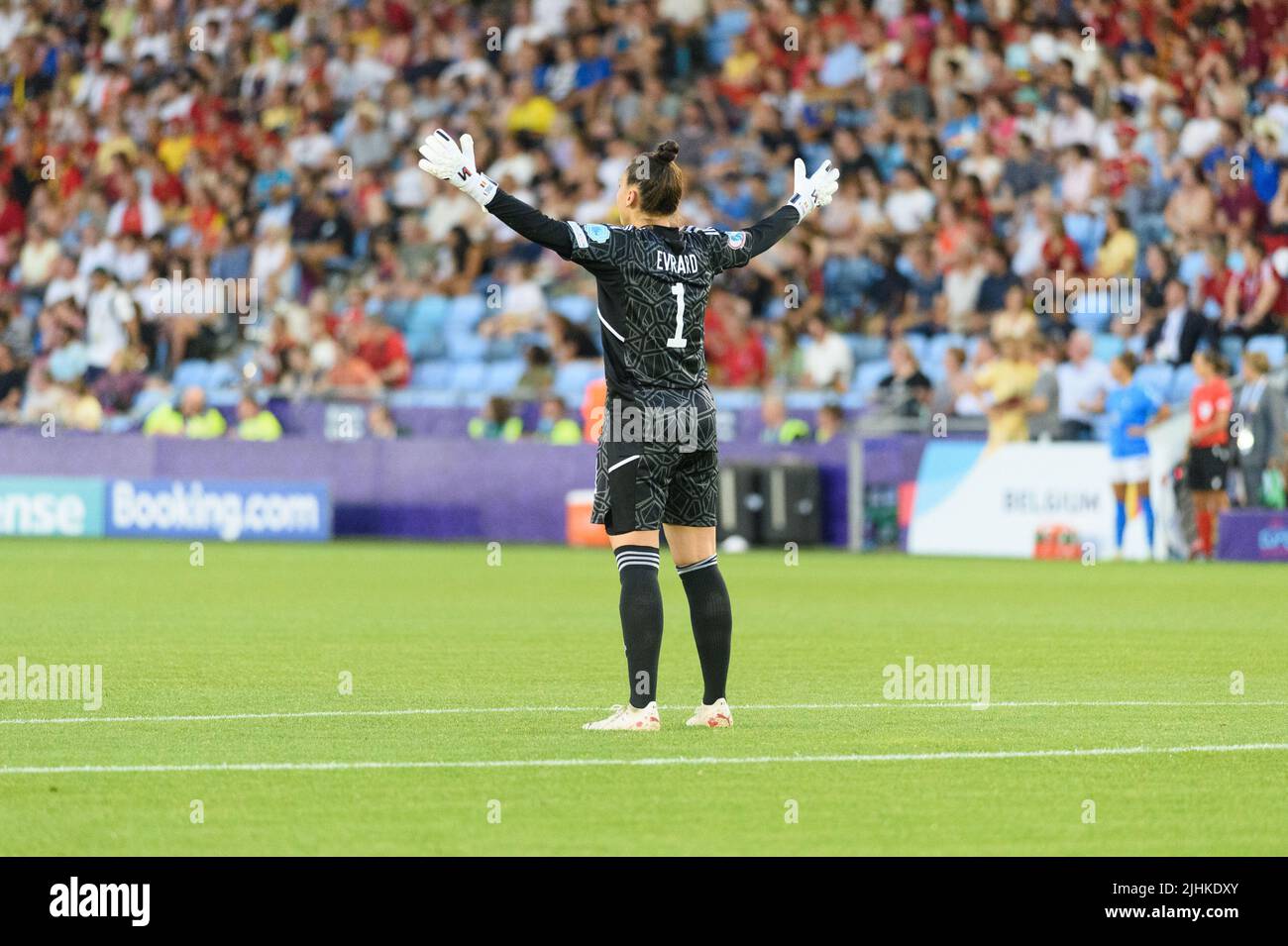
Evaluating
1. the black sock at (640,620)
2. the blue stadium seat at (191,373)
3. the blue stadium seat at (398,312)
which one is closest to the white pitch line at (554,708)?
the black sock at (640,620)

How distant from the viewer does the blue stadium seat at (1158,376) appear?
80.9ft

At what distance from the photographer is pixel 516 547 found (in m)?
26.5

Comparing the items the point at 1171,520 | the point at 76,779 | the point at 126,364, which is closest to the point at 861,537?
the point at 1171,520

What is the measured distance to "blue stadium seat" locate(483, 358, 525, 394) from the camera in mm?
29078

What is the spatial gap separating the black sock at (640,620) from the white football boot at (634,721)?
0.09ft

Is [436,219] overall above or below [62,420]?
above

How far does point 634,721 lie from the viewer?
386 inches

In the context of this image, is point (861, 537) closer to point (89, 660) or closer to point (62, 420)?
point (62, 420)

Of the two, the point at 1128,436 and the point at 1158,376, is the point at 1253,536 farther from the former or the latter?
the point at 1158,376

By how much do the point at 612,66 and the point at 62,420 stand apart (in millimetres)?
8809

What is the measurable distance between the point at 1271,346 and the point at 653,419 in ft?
52.8

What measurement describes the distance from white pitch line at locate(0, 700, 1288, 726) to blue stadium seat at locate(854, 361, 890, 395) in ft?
51.3

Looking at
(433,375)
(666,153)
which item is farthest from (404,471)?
(666,153)

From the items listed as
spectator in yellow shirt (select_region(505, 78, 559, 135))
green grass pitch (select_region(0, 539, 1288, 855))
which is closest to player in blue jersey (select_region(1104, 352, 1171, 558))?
green grass pitch (select_region(0, 539, 1288, 855))
